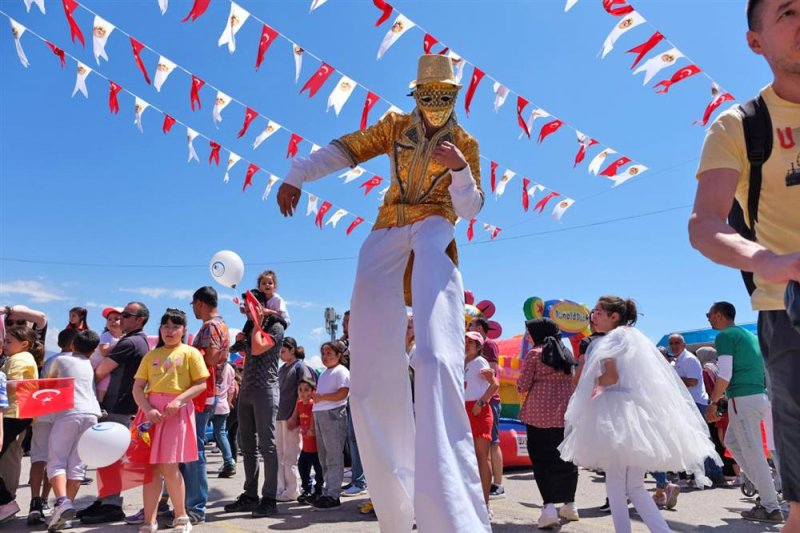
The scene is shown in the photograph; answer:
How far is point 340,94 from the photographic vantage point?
8305 millimetres

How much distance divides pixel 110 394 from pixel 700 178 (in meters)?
5.57

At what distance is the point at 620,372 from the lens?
14.4 feet

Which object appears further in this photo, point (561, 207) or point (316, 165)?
point (561, 207)

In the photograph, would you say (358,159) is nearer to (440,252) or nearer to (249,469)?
(440,252)

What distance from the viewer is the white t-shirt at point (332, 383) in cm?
638

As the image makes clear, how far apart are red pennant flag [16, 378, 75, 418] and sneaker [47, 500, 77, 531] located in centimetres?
82

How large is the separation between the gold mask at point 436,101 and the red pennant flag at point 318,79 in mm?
5433

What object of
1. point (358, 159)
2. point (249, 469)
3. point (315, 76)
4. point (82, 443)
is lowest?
point (249, 469)

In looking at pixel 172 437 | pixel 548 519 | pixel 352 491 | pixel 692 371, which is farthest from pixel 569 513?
pixel 692 371

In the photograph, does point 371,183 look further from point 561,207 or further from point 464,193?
point 464,193

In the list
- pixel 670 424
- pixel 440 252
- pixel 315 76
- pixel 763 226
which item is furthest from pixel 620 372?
pixel 315 76

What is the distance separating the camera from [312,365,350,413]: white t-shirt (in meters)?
6.38

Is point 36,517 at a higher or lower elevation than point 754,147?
lower

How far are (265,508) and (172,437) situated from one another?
130 centimetres
